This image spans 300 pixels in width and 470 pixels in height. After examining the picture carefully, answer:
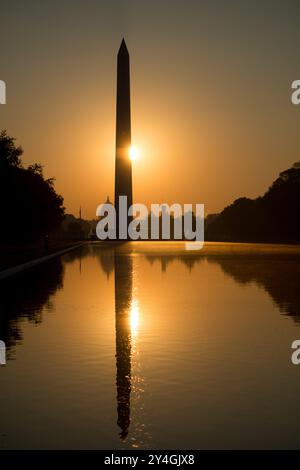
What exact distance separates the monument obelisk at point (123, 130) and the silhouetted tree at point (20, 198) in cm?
2499

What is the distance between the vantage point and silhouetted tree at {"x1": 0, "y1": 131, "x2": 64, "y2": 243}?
55084 mm

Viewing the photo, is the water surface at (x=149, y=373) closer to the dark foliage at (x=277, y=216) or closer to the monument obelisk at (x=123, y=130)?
the dark foliage at (x=277, y=216)

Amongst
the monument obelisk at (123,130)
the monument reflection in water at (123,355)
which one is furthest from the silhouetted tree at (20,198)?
the monument reflection in water at (123,355)

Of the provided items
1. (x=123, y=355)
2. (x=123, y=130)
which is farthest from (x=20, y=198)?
(x=123, y=355)

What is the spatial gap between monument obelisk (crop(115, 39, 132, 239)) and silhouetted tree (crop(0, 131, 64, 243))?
2499cm

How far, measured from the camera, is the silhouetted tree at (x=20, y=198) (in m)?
55.1

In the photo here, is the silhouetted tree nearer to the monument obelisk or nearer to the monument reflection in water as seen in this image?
the monument obelisk

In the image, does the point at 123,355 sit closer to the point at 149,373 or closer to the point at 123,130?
the point at 149,373

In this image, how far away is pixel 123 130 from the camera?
104 metres

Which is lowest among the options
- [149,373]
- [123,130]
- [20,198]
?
[149,373]

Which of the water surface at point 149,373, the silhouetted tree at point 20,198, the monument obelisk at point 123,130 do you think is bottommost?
the water surface at point 149,373

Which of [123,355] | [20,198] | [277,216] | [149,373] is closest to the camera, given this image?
[149,373]

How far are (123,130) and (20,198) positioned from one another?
45652mm
